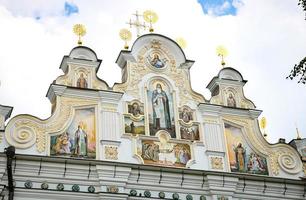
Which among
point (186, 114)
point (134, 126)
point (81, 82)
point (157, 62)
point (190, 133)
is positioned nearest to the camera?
point (134, 126)

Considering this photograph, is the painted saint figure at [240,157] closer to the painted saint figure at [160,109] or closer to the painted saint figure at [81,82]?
the painted saint figure at [160,109]

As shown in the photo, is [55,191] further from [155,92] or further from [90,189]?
[155,92]

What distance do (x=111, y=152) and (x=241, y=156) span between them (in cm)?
380

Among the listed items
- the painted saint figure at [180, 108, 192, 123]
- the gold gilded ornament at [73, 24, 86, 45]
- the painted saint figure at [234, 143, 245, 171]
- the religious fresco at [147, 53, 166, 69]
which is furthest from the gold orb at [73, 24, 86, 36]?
the painted saint figure at [234, 143, 245, 171]

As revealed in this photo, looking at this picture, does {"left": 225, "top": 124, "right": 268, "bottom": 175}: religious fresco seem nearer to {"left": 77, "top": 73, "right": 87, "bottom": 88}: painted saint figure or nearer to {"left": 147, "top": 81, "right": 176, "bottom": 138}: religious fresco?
{"left": 147, "top": 81, "right": 176, "bottom": 138}: religious fresco

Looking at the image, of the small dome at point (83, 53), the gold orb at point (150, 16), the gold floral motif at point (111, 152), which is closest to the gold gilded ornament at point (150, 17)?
the gold orb at point (150, 16)

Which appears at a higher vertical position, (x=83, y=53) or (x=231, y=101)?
(x=83, y=53)

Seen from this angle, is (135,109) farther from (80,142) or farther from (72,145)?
(72,145)

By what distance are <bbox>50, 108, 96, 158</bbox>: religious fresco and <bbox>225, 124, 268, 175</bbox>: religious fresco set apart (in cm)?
388

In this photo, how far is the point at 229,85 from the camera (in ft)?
57.9

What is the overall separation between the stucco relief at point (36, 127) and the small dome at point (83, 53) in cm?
136

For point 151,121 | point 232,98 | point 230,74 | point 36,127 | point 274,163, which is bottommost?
point 274,163

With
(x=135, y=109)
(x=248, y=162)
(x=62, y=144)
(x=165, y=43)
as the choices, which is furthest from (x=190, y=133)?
(x=62, y=144)

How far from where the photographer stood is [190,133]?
1642cm
